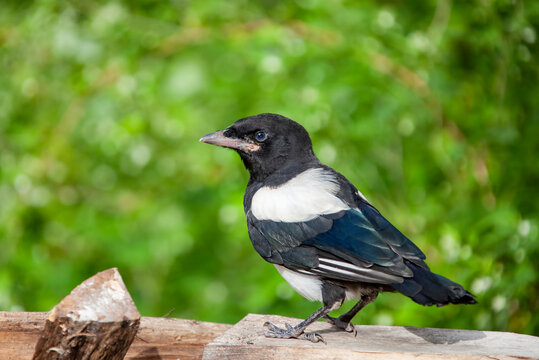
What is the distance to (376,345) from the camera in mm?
2258

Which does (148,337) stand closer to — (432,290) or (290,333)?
(290,333)

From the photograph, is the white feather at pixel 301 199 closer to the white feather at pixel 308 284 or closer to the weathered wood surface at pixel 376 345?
the white feather at pixel 308 284

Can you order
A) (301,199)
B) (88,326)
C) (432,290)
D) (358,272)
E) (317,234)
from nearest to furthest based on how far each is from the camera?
(88,326), (432,290), (358,272), (317,234), (301,199)

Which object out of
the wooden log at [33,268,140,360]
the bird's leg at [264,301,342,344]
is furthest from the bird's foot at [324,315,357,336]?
the wooden log at [33,268,140,360]

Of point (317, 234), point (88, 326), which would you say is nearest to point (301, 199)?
point (317, 234)

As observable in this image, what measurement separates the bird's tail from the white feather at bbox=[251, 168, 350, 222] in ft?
1.32

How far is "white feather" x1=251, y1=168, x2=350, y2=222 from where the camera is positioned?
8.32 feet

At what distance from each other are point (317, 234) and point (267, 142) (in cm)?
56

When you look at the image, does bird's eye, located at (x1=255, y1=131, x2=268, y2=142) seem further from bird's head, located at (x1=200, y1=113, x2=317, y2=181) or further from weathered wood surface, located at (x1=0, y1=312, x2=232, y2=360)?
weathered wood surface, located at (x1=0, y1=312, x2=232, y2=360)

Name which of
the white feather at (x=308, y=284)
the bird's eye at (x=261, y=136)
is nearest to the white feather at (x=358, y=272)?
the white feather at (x=308, y=284)

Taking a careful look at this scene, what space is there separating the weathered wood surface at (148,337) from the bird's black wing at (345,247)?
39cm

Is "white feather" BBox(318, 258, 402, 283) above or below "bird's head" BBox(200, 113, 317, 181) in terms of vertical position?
below

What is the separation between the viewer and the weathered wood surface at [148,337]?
2.30 m

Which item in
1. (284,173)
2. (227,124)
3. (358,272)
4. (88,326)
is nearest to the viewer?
(88,326)
